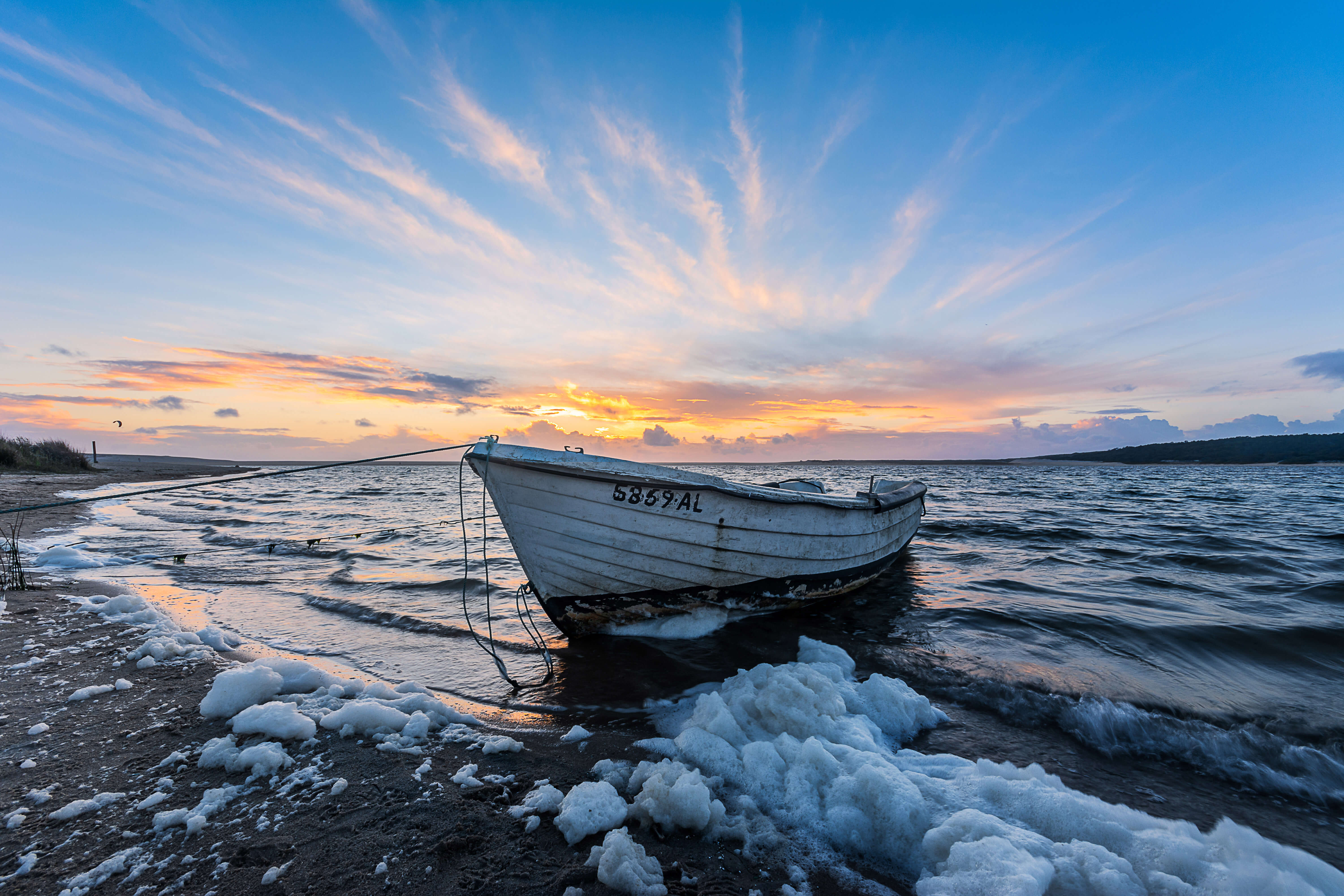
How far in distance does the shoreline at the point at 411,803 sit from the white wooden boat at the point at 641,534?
176cm

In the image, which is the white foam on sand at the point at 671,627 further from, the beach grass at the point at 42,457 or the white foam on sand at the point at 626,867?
the beach grass at the point at 42,457

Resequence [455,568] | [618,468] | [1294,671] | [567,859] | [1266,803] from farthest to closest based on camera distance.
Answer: [455,568], [1294,671], [618,468], [1266,803], [567,859]

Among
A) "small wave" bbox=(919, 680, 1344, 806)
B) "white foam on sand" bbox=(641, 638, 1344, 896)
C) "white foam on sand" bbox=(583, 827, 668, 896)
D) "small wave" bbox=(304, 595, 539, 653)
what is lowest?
"small wave" bbox=(919, 680, 1344, 806)

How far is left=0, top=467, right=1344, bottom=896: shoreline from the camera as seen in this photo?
244 cm

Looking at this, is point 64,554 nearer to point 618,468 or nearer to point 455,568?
point 455,568

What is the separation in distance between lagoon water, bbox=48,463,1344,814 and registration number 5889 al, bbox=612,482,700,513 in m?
1.71

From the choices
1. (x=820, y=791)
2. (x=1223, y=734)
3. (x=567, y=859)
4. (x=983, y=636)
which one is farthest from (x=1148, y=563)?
(x=567, y=859)

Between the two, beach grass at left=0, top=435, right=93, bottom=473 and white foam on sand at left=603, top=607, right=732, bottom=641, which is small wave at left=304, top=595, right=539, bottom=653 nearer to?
white foam on sand at left=603, top=607, right=732, bottom=641

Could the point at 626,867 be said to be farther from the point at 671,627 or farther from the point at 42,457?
the point at 42,457

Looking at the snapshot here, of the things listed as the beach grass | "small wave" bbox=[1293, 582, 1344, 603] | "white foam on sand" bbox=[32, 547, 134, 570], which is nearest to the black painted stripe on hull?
"small wave" bbox=[1293, 582, 1344, 603]

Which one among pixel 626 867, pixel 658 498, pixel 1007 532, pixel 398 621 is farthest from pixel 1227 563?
pixel 398 621

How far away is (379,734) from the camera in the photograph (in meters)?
3.71

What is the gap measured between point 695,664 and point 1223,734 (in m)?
4.60

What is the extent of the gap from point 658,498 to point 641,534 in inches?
18.3
